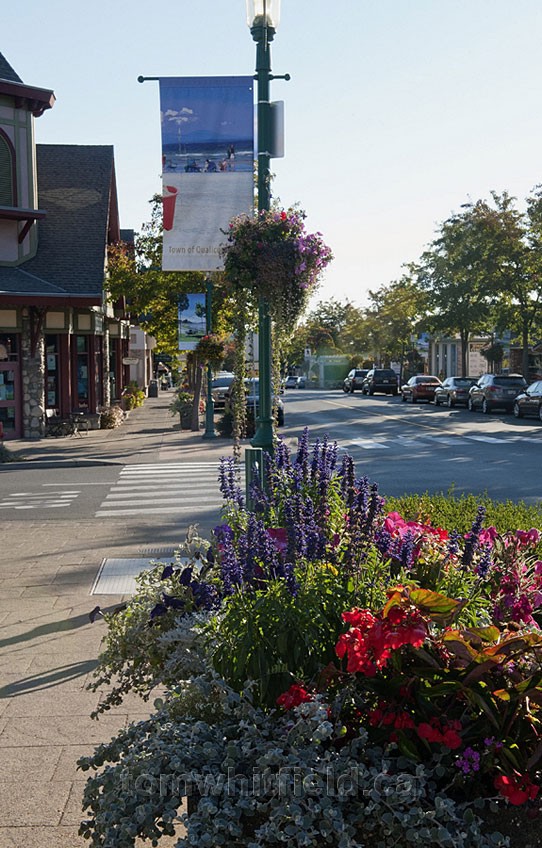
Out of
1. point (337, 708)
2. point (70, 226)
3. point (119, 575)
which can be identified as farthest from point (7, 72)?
point (337, 708)

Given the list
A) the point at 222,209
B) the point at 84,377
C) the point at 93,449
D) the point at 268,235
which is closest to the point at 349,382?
the point at 84,377

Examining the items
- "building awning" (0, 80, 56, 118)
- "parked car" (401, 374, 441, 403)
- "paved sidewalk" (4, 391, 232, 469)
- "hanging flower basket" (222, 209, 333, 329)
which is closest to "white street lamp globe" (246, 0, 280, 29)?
"hanging flower basket" (222, 209, 333, 329)

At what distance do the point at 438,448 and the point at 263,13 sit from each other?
17.8 metres

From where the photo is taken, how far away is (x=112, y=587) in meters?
9.23

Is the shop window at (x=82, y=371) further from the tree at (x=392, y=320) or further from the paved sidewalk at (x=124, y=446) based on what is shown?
the tree at (x=392, y=320)

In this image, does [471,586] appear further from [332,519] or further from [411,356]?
[411,356]

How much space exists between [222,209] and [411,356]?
75418 mm

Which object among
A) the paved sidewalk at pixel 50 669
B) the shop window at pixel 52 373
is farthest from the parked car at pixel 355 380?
the paved sidewalk at pixel 50 669

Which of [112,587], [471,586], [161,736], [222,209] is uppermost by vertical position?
[222,209]

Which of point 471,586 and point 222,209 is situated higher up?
point 222,209

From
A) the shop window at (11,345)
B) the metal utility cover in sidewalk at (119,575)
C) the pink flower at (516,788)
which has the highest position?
the shop window at (11,345)

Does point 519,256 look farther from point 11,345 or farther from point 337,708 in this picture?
point 337,708

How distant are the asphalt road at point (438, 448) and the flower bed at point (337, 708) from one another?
5.90m

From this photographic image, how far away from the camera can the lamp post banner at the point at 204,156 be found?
11.7 m
